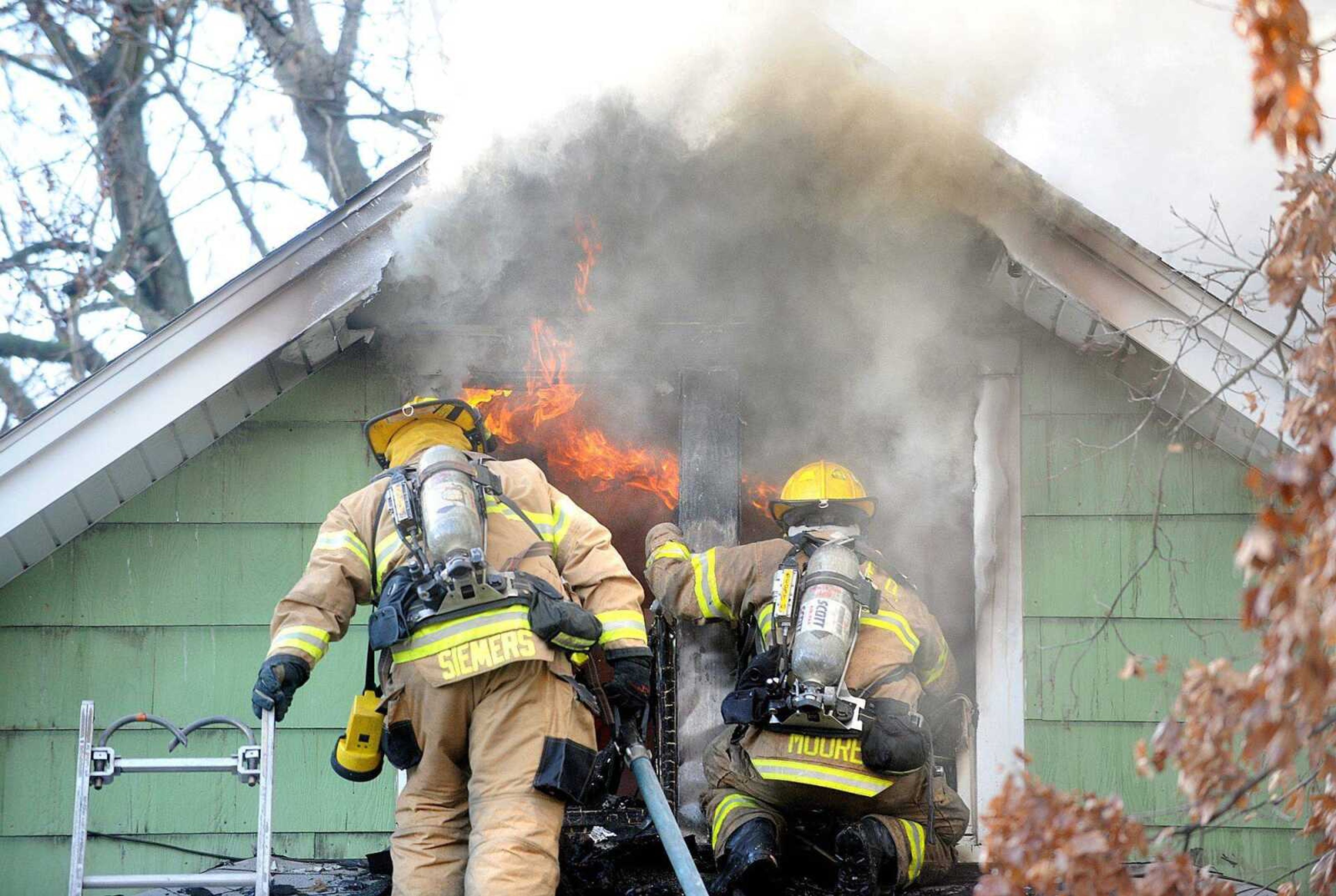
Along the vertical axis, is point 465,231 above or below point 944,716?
above

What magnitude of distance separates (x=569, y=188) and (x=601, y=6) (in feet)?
2.56

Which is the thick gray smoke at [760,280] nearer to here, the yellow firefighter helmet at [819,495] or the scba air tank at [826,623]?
the yellow firefighter helmet at [819,495]

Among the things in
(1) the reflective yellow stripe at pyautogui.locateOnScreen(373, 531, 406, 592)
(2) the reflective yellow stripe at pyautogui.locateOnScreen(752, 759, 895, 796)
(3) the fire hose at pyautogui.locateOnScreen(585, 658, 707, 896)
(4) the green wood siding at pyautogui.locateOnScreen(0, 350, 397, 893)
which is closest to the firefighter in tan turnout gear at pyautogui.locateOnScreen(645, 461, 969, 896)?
(2) the reflective yellow stripe at pyautogui.locateOnScreen(752, 759, 895, 796)

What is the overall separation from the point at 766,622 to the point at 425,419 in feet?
5.23

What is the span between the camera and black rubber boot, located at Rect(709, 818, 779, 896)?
18.3ft

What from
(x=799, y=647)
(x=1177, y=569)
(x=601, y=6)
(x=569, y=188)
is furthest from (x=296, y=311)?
(x=1177, y=569)

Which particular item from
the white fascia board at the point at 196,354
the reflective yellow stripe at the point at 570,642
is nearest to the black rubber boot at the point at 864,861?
the reflective yellow stripe at the point at 570,642

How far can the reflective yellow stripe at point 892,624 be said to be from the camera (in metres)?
6.09

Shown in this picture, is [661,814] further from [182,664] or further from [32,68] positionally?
[32,68]

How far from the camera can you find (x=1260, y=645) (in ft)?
9.94

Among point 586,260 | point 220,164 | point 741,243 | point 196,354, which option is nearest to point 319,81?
point 220,164

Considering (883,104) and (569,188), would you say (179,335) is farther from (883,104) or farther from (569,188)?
(883,104)

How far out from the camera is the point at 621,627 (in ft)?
18.3

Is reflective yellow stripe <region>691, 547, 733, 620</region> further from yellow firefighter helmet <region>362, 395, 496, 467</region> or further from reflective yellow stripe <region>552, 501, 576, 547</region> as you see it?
yellow firefighter helmet <region>362, 395, 496, 467</region>
